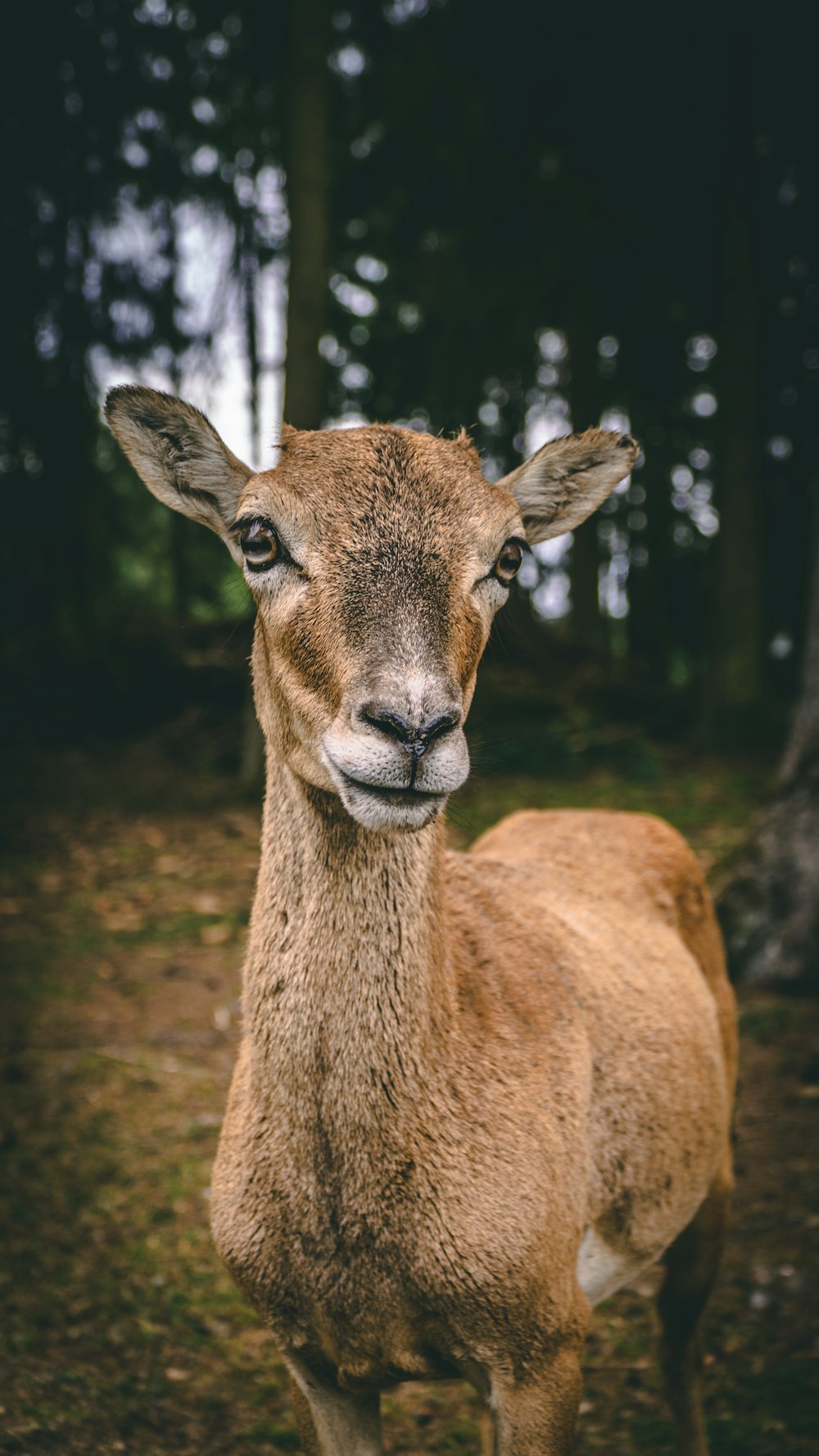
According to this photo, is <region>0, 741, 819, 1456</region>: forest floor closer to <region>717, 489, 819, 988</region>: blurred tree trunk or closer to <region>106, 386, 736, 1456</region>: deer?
<region>717, 489, 819, 988</region>: blurred tree trunk

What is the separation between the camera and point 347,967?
2.43 meters

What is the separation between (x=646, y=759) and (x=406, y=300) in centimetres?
702

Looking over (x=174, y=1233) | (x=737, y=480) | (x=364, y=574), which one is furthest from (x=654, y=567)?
(x=364, y=574)

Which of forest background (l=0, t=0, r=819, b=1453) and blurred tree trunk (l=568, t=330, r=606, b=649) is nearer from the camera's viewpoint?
forest background (l=0, t=0, r=819, b=1453)

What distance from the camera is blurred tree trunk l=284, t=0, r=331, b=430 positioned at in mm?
9484

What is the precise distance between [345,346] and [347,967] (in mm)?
16847

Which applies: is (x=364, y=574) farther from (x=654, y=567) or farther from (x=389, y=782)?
(x=654, y=567)

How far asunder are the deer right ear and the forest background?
343 cm

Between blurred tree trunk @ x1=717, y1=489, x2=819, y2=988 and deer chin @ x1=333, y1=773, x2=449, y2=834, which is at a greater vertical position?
deer chin @ x1=333, y1=773, x2=449, y2=834

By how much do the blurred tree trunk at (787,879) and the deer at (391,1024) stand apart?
3.20m

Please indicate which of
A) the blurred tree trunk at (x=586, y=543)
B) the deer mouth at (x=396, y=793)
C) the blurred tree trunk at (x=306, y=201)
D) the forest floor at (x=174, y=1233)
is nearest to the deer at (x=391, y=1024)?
the deer mouth at (x=396, y=793)

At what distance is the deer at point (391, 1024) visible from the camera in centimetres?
226

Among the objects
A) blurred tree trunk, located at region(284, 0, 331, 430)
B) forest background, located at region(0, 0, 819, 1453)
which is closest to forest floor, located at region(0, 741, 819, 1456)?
forest background, located at region(0, 0, 819, 1453)

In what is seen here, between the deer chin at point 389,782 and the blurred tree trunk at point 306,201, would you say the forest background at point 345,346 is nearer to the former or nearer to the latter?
the blurred tree trunk at point 306,201
